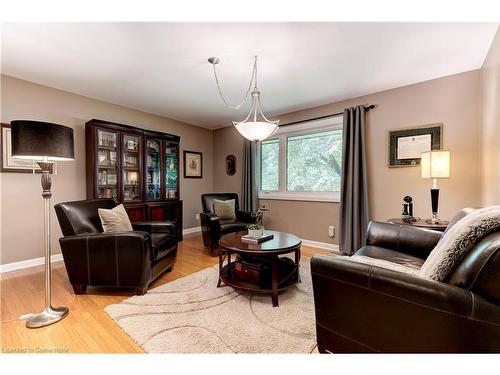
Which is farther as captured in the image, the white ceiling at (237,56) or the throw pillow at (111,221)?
the throw pillow at (111,221)

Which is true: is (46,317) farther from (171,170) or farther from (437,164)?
(437,164)

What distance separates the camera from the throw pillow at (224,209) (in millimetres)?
3755

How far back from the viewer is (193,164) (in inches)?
193

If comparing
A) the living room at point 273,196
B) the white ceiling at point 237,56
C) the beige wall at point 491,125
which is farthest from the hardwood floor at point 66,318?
the beige wall at point 491,125

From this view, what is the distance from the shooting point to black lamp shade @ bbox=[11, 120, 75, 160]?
5.27ft

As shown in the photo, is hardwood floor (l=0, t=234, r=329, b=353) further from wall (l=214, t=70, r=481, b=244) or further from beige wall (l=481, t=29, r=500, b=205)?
beige wall (l=481, t=29, r=500, b=205)

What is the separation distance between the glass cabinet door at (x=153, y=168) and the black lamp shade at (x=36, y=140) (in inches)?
81.4

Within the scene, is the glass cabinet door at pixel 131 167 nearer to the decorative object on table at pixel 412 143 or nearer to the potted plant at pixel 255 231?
the potted plant at pixel 255 231

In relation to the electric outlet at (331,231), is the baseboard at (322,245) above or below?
below

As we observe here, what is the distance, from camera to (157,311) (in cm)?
186

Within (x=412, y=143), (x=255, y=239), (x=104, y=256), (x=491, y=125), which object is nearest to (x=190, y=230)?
(x=104, y=256)
